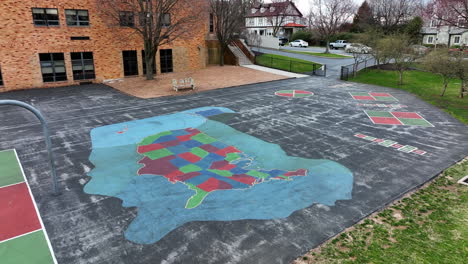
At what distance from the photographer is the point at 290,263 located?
21.0 feet

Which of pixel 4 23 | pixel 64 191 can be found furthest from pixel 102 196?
pixel 4 23

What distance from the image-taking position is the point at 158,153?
1215 cm

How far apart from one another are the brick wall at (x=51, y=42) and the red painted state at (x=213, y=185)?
22.3 m

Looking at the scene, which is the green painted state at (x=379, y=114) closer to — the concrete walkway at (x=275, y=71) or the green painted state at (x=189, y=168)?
the green painted state at (x=189, y=168)

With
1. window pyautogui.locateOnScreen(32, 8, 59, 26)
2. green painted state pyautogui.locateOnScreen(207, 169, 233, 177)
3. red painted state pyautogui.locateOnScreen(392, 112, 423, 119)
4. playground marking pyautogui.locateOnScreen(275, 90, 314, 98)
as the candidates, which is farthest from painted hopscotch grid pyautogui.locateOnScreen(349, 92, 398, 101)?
window pyautogui.locateOnScreen(32, 8, 59, 26)

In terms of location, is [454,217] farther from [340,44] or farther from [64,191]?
[340,44]

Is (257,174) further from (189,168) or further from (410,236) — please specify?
(410,236)

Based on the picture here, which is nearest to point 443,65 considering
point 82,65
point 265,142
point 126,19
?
point 265,142

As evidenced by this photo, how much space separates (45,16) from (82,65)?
451 centimetres

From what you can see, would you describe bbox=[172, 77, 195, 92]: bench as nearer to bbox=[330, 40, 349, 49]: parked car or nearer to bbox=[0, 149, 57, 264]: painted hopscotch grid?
bbox=[0, 149, 57, 264]: painted hopscotch grid

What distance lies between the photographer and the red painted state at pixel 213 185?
9.40 metres

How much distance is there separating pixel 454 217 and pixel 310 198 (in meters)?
3.57

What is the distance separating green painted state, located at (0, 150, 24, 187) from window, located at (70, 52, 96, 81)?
1650 cm

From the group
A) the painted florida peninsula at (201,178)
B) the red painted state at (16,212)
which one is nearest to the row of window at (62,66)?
the painted florida peninsula at (201,178)
